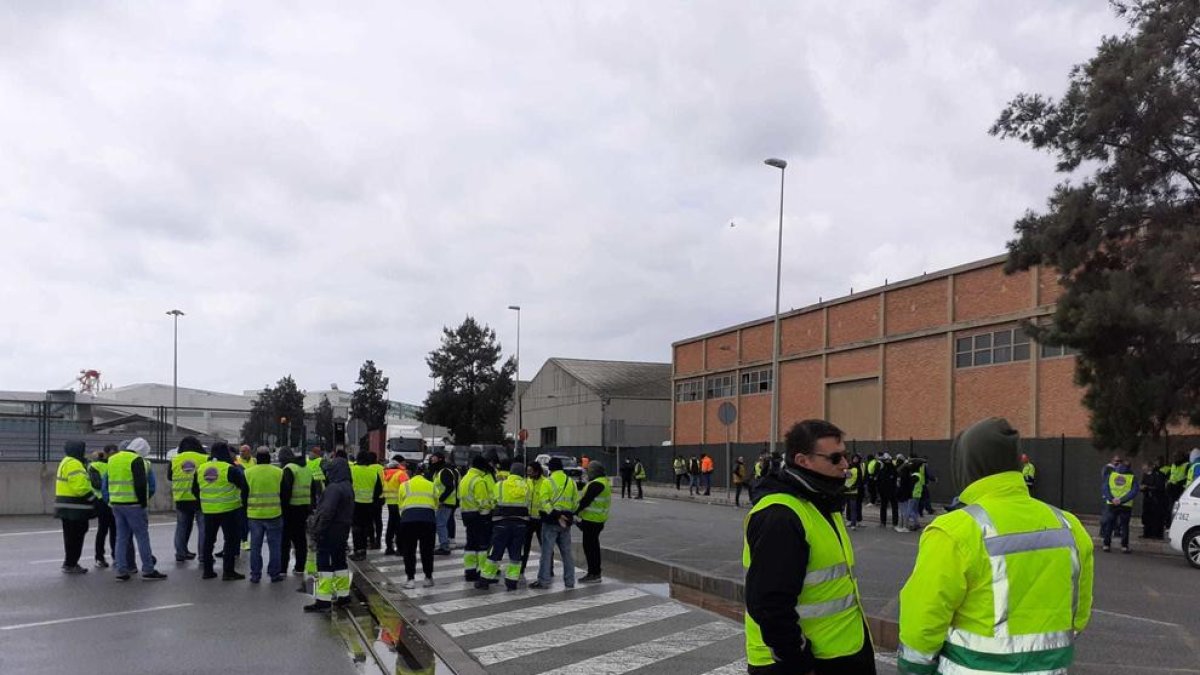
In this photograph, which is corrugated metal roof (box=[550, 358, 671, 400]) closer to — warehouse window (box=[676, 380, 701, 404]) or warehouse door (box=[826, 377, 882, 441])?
warehouse window (box=[676, 380, 701, 404])

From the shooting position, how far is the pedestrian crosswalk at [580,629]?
874cm

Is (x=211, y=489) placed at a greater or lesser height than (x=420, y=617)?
greater

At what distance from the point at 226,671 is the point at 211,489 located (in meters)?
6.00

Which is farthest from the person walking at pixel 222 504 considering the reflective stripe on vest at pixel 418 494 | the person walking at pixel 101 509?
the reflective stripe on vest at pixel 418 494

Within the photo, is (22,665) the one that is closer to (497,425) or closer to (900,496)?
(900,496)

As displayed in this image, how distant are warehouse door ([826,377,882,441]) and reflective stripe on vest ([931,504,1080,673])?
38383 millimetres

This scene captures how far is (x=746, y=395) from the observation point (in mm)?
51969

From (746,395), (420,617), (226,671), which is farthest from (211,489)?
(746,395)

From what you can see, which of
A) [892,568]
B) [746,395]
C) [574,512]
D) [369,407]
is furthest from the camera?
[369,407]

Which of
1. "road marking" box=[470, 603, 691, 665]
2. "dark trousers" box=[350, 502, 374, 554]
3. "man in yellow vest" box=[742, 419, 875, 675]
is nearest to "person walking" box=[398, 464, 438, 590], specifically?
"dark trousers" box=[350, 502, 374, 554]

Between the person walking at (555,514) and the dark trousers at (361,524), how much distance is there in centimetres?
388

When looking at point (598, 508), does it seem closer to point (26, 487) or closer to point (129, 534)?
point (129, 534)

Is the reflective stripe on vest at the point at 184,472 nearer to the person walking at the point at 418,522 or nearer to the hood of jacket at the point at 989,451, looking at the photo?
the person walking at the point at 418,522

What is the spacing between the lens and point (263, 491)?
13445 mm
